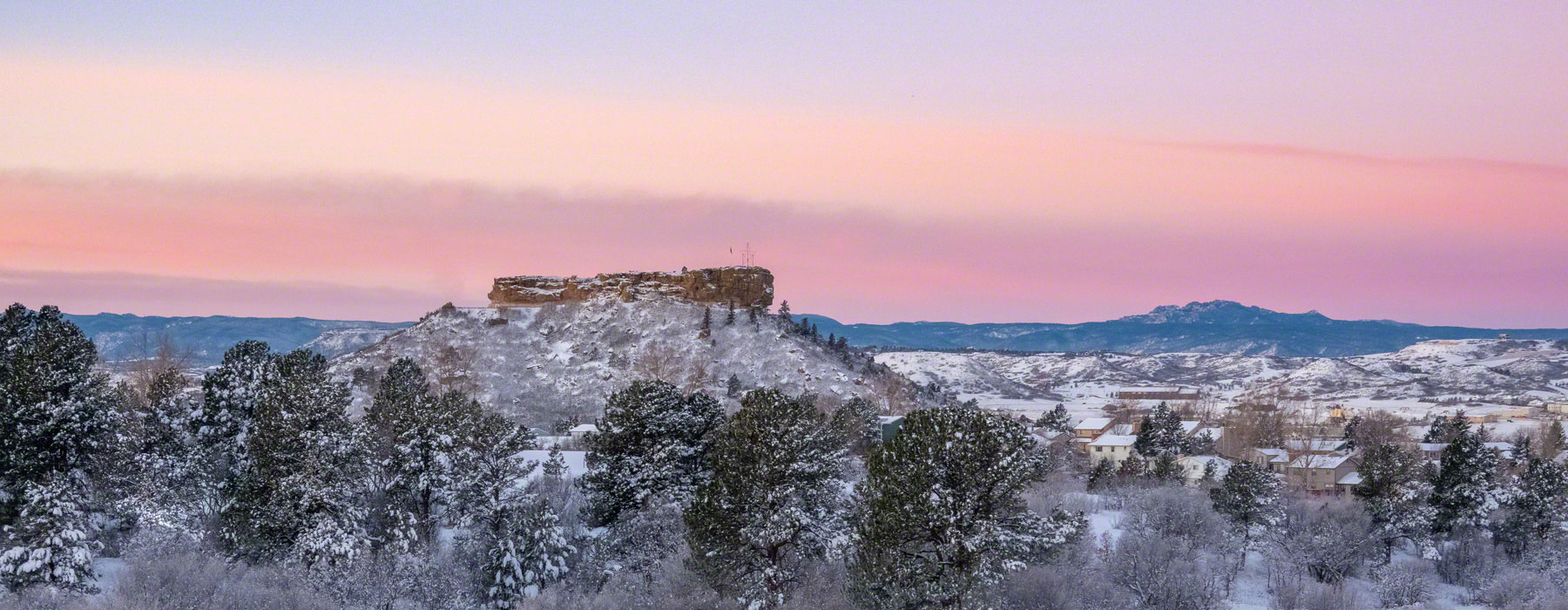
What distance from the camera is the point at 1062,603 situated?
126 feet

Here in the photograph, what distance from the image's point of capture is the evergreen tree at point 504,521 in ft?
127

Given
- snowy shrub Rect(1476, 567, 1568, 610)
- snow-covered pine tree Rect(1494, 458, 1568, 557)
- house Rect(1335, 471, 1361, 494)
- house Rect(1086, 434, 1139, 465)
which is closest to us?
snowy shrub Rect(1476, 567, 1568, 610)

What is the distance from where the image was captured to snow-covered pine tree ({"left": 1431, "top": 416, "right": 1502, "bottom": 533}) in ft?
177

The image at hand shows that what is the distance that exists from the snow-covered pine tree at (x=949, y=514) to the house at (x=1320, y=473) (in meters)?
67.2

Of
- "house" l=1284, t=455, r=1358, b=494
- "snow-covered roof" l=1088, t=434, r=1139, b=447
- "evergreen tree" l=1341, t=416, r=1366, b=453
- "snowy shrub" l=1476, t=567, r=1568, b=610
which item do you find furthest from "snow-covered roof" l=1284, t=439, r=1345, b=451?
"snowy shrub" l=1476, t=567, r=1568, b=610

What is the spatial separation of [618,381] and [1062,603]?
3529 inches

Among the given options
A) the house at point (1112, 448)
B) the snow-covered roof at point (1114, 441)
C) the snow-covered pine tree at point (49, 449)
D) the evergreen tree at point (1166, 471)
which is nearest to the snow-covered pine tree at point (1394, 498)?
the evergreen tree at point (1166, 471)

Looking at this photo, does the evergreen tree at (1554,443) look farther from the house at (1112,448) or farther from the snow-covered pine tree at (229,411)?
the snow-covered pine tree at (229,411)

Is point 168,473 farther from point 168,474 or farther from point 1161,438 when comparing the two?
point 1161,438

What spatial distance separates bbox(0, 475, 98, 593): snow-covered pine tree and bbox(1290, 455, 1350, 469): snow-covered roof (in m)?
87.6

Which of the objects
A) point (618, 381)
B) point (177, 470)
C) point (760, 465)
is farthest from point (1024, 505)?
point (618, 381)

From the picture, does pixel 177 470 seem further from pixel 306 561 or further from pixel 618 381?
pixel 618 381

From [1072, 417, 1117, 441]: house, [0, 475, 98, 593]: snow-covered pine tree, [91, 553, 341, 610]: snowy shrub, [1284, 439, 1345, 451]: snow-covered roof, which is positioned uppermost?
[0, 475, 98, 593]: snow-covered pine tree

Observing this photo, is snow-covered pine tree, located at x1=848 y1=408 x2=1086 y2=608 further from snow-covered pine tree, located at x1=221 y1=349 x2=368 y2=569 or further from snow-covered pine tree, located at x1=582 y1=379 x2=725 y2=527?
snow-covered pine tree, located at x1=221 y1=349 x2=368 y2=569
